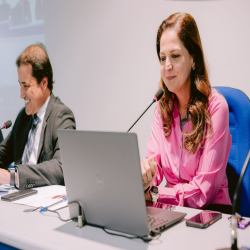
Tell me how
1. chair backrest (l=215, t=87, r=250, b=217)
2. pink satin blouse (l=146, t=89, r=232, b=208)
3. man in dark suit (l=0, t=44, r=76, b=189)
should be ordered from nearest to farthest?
pink satin blouse (l=146, t=89, r=232, b=208) < chair backrest (l=215, t=87, r=250, b=217) < man in dark suit (l=0, t=44, r=76, b=189)

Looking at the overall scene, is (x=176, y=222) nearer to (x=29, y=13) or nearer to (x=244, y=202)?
(x=244, y=202)

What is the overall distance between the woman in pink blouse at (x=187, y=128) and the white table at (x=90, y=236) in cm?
23

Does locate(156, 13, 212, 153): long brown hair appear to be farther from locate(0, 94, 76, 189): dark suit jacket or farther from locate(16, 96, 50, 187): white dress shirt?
locate(16, 96, 50, 187): white dress shirt

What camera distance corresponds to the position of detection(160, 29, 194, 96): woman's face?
1.50 meters

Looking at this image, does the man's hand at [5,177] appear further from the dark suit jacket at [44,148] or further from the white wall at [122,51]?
the white wall at [122,51]

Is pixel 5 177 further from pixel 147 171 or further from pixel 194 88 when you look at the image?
pixel 194 88

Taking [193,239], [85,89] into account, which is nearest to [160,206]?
[193,239]

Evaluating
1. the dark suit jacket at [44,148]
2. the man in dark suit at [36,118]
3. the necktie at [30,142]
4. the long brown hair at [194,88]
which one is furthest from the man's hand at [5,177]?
the long brown hair at [194,88]

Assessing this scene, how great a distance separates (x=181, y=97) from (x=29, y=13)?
206 centimetres

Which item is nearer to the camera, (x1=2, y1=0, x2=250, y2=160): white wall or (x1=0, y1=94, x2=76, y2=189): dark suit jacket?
(x1=0, y1=94, x2=76, y2=189): dark suit jacket

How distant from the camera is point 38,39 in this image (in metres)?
3.02

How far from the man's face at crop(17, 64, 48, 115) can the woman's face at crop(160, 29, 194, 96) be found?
2.68ft

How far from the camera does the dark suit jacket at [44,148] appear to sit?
1.56 m

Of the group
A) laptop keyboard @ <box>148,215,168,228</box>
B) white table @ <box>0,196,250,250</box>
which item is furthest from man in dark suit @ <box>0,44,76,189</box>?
laptop keyboard @ <box>148,215,168,228</box>
